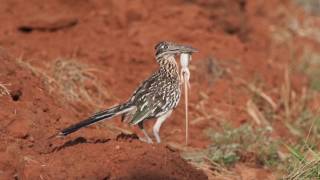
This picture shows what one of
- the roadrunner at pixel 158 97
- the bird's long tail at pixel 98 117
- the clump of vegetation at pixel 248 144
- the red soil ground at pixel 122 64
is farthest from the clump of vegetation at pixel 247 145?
the bird's long tail at pixel 98 117

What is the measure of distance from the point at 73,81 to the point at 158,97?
242 cm

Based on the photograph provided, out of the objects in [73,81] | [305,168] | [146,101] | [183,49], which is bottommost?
[305,168]

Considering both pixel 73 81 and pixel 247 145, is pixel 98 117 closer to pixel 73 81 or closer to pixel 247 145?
pixel 247 145

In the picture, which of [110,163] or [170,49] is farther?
[170,49]

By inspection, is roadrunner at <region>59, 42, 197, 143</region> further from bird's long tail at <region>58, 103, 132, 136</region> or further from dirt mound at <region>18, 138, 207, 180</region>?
dirt mound at <region>18, 138, 207, 180</region>

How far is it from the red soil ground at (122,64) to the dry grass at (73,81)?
0.05 meters

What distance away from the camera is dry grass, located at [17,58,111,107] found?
993 cm

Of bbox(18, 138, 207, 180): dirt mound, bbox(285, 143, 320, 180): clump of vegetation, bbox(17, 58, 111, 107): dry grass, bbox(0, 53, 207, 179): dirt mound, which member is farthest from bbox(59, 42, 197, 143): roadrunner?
bbox(17, 58, 111, 107): dry grass

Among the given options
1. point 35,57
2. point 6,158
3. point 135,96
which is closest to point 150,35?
point 35,57

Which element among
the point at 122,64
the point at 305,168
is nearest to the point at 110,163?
the point at 305,168

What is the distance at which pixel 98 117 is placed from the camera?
7574mm

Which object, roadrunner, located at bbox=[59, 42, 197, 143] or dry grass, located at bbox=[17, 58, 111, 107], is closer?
roadrunner, located at bbox=[59, 42, 197, 143]

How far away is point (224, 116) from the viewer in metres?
10.7

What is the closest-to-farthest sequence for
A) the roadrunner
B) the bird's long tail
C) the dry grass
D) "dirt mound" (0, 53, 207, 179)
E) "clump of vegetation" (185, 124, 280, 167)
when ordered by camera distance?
"dirt mound" (0, 53, 207, 179) → the bird's long tail → the roadrunner → "clump of vegetation" (185, 124, 280, 167) → the dry grass
